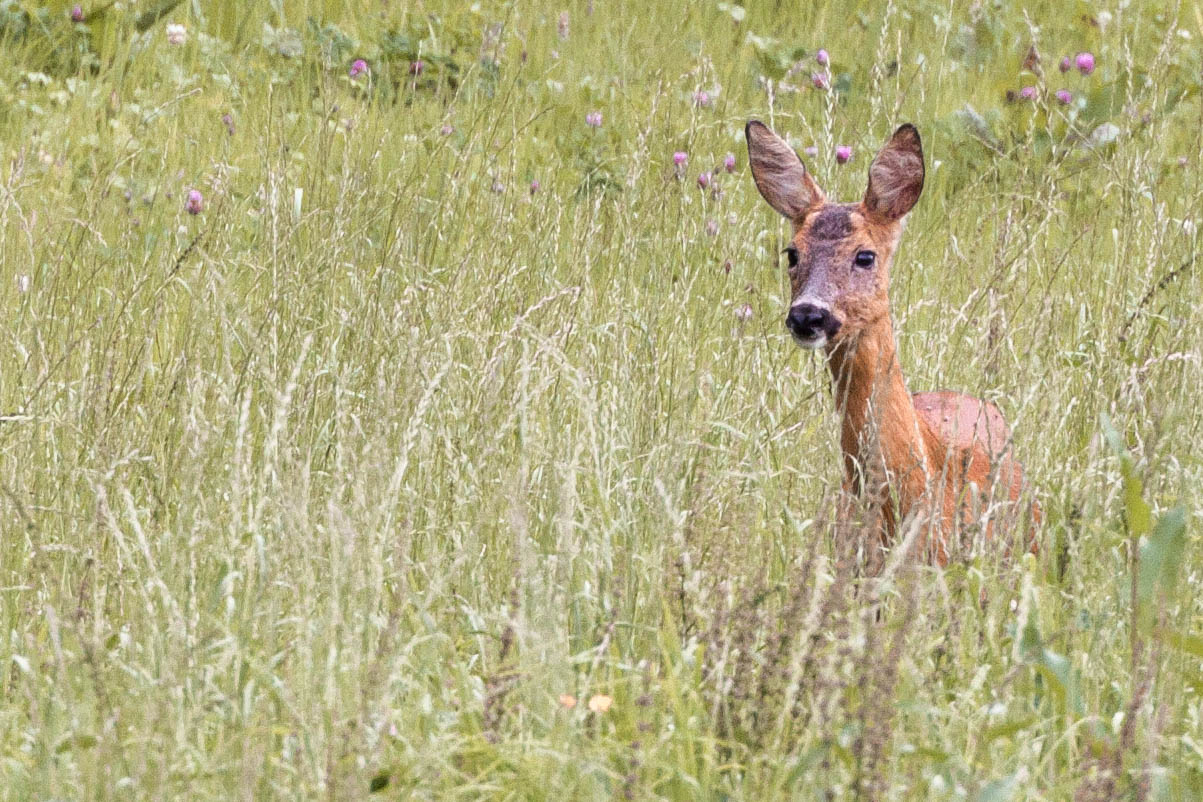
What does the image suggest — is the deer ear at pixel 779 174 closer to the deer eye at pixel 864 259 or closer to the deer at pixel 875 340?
the deer at pixel 875 340

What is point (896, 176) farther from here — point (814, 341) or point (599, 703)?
point (599, 703)

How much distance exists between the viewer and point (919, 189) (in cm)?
449

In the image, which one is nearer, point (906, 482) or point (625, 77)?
point (906, 482)

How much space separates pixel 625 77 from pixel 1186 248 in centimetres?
288

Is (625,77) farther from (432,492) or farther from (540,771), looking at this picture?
(540,771)

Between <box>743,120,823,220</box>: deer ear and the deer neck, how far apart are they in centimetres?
47

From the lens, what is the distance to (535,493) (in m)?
3.60

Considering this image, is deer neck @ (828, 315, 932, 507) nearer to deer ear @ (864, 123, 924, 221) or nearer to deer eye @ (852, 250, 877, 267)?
deer eye @ (852, 250, 877, 267)

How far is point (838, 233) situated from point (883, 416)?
22.8 inches

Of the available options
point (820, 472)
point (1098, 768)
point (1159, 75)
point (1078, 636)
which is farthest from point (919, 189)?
point (1098, 768)

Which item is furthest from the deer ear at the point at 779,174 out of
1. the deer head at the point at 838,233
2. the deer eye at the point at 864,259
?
the deer eye at the point at 864,259

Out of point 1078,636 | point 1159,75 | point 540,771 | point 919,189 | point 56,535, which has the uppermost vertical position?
point 1159,75

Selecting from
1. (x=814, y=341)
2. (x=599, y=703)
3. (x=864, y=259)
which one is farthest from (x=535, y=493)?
(x=864, y=259)

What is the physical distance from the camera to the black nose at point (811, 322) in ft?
13.4
